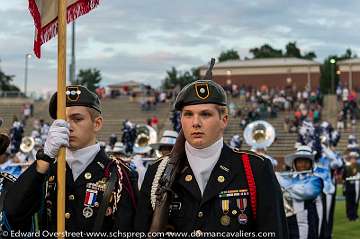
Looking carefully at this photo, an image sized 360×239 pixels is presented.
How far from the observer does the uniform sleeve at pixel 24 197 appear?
4.26 metres

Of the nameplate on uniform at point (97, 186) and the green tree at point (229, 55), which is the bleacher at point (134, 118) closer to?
the nameplate on uniform at point (97, 186)

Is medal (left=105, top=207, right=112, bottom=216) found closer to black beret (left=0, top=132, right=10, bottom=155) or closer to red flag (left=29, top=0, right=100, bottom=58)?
red flag (left=29, top=0, right=100, bottom=58)

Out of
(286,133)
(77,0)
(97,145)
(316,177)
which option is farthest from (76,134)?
(286,133)

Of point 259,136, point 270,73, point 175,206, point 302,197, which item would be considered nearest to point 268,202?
point 175,206

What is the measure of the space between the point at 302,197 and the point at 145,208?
5892 millimetres

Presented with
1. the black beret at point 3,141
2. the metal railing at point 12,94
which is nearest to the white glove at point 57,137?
the black beret at point 3,141

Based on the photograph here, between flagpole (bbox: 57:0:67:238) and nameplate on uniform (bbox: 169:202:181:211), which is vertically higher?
flagpole (bbox: 57:0:67:238)

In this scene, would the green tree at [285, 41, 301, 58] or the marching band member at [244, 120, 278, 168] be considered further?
the green tree at [285, 41, 301, 58]

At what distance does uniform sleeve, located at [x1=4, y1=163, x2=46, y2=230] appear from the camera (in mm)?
4258

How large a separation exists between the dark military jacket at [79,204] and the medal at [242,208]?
716mm

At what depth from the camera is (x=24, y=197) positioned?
4262 millimetres

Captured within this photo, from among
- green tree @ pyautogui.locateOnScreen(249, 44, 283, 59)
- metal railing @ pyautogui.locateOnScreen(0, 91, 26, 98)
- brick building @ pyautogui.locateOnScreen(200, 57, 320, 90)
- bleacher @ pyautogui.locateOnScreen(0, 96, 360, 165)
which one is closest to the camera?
bleacher @ pyautogui.locateOnScreen(0, 96, 360, 165)

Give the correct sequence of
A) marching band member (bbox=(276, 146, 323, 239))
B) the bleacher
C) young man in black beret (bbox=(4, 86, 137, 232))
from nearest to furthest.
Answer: young man in black beret (bbox=(4, 86, 137, 232)), marching band member (bbox=(276, 146, 323, 239)), the bleacher

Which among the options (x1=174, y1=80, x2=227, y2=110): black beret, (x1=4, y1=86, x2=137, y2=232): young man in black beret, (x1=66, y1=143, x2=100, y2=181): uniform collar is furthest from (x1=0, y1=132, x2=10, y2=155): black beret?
(x1=174, y1=80, x2=227, y2=110): black beret
